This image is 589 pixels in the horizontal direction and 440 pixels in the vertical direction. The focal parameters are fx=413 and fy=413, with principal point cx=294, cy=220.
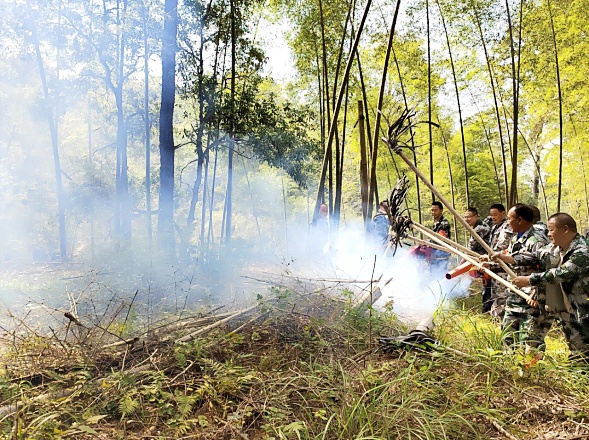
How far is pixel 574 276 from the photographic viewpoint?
2596mm

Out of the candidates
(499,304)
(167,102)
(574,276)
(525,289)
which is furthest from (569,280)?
(167,102)

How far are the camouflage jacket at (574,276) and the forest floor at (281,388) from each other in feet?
1.24

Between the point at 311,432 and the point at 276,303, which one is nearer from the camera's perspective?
the point at 311,432

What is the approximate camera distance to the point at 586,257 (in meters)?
2.59

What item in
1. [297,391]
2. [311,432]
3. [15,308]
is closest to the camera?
[311,432]

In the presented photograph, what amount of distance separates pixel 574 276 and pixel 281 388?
1947mm

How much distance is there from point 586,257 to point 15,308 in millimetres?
5610

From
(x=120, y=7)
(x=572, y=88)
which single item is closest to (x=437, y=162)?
(x=572, y=88)

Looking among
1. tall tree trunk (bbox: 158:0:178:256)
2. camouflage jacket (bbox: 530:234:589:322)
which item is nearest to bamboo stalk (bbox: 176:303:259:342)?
camouflage jacket (bbox: 530:234:589:322)

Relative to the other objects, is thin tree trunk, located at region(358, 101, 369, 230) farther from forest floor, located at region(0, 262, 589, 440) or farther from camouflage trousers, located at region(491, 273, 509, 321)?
forest floor, located at region(0, 262, 589, 440)

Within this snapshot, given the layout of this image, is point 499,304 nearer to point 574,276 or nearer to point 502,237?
point 502,237

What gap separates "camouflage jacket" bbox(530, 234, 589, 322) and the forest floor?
38 centimetres

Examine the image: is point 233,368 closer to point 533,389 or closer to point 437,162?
point 533,389

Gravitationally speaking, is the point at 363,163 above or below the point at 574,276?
above
